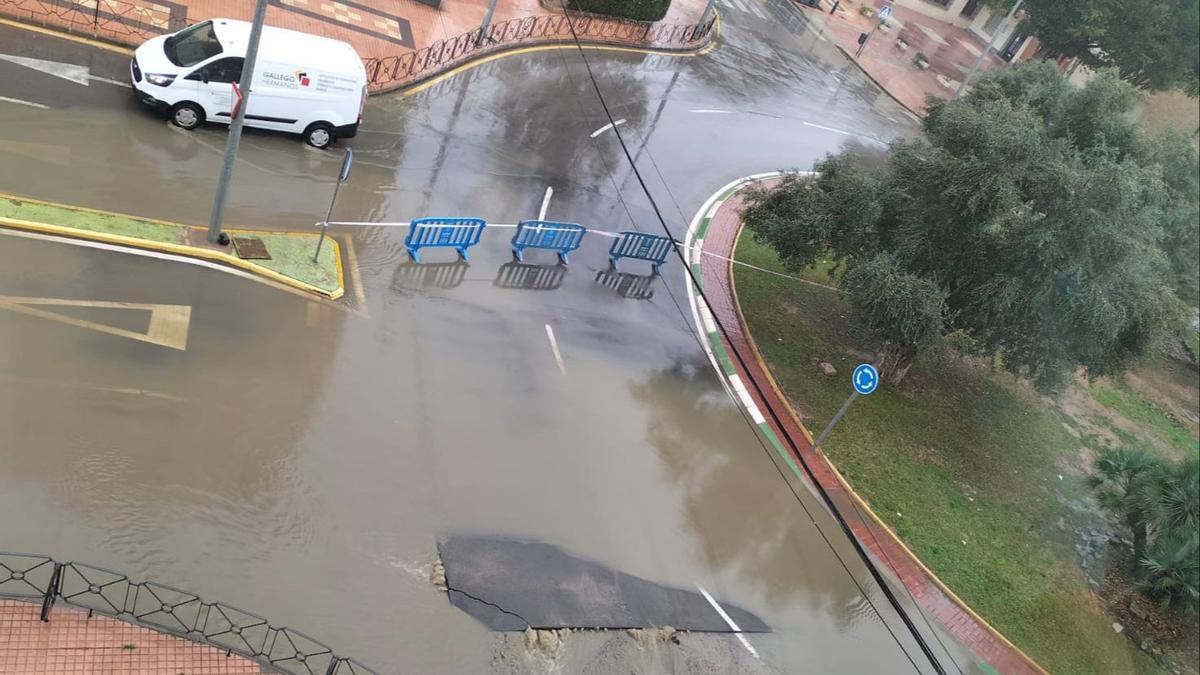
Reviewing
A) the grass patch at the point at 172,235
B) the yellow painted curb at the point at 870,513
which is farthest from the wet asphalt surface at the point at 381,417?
the yellow painted curb at the point at 870,513

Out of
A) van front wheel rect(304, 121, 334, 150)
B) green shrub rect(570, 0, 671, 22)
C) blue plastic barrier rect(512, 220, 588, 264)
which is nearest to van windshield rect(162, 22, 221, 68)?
van front wheel rect(304, 121, 334, 150)

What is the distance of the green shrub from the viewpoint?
96.6 ft

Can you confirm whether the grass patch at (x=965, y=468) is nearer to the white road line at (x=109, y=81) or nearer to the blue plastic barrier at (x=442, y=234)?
the blue plastic barrier at (x=442, y=234)

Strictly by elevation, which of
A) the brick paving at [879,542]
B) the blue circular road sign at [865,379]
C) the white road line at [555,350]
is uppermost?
the blue circular road sign at [865,379]

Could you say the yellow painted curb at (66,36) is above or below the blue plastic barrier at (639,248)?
below

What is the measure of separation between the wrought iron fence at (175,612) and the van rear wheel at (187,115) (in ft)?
33.5

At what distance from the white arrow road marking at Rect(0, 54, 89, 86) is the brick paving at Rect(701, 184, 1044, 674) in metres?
13.3

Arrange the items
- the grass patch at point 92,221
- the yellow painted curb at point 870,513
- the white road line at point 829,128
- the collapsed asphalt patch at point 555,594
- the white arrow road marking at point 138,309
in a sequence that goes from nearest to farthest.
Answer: the collapsed asphalt patch at point 555,594, the white arrow road marking at point 138,309, the grass patch at point 92,221, the yellow painted curb at point 870,513, the white road line at point 829,128

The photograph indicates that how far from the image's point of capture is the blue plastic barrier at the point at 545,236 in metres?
18.2

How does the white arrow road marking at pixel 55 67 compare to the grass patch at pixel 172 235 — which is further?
the white arrow road marking at pixel 55 67

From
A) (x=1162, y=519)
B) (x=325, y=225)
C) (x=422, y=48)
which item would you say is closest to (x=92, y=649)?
(x=325, y=225)

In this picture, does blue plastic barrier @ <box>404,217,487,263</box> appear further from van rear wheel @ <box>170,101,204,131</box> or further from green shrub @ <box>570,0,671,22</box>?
green shrub @ <box>570,0,671,22</box>

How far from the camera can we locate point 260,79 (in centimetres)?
1736

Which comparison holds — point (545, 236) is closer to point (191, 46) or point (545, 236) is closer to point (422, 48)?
point (191, 46)
